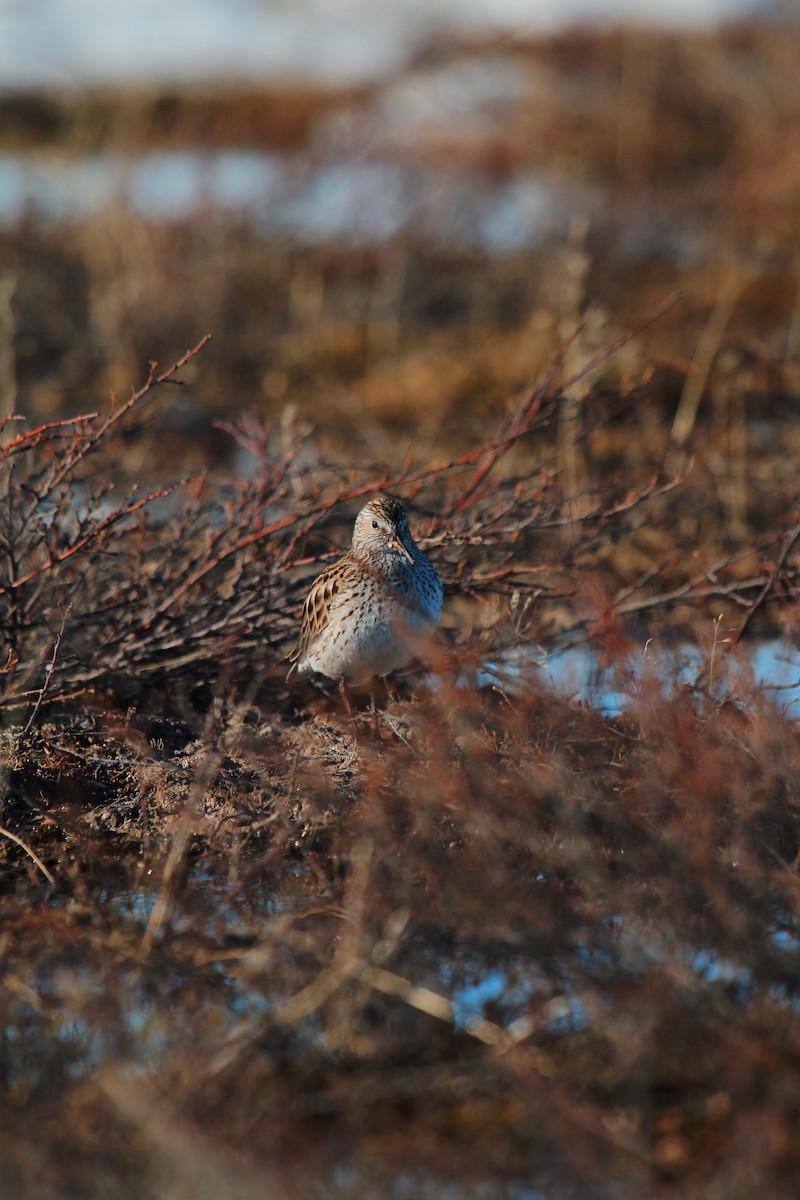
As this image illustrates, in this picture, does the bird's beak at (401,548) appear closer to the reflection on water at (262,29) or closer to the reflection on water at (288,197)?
the reflection on water at (288,197)

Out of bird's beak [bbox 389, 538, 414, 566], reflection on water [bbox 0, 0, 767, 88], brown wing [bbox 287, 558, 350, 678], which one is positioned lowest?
reflection on water [bbox 0, 0, 767, 88]

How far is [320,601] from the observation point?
17.4ft

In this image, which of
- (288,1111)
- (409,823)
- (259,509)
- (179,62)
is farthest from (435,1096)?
(179,62)

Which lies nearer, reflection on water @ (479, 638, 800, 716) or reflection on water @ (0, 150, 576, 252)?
reflection on water @ (479, 638, 800, 716)

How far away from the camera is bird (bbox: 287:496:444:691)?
5102 millimetres

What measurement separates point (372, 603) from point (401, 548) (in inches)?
8.5

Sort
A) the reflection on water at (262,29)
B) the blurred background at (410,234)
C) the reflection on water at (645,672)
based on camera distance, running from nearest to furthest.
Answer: the reflection on water at (645,672), the blurred background at (410,234), the reflection on water at (262,29)

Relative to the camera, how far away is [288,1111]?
3260 mm

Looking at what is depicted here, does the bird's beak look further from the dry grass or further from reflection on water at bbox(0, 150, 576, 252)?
reflection on water at bbox(0, 150, 576, 252)

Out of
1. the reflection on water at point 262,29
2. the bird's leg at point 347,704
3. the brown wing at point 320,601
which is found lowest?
the reflection on water at point 262,29

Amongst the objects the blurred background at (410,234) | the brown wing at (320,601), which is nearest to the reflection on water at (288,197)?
the blurred background at (410,234)

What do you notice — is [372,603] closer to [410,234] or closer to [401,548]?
[401,548]

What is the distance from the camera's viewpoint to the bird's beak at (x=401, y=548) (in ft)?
16.8

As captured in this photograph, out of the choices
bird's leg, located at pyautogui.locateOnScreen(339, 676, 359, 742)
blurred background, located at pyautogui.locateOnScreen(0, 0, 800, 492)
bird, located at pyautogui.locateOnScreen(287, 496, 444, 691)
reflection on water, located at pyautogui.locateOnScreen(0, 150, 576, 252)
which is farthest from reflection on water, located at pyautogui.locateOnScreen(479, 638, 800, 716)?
reflection on water, located at pyautogui.locateOnScreen(0, 150, 576, 252)
